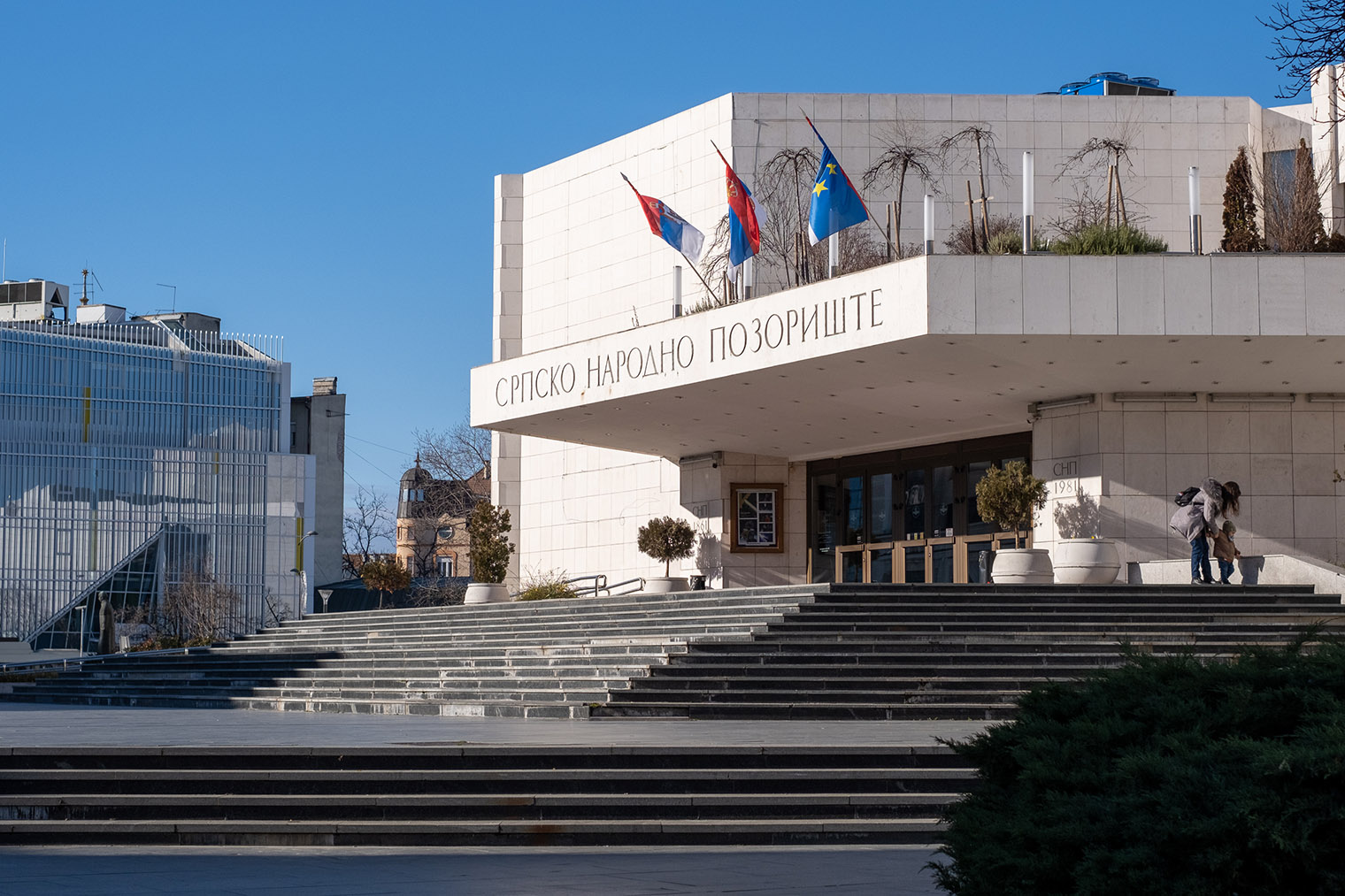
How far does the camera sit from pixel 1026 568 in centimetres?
2347

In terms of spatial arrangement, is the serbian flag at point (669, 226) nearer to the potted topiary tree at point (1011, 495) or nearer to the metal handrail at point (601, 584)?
the potted topiary tree at point (1011, 495)

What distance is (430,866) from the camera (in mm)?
8695

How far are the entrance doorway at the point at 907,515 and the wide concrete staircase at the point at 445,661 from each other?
848 cm

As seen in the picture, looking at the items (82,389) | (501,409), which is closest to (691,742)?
(501,409)

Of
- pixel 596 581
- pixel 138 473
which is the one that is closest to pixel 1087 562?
pixel 596 581

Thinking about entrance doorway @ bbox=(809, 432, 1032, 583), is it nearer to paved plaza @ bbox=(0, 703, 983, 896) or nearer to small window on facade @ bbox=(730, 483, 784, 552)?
small window on facade @ bbox=(730, 483, 784, 552)

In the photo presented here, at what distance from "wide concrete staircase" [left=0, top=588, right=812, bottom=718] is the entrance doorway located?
27.8ft

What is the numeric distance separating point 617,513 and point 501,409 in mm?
5934

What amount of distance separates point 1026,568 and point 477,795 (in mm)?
14874

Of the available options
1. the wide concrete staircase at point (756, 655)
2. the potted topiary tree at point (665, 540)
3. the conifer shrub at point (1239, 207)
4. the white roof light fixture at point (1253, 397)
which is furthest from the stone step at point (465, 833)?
the potted topiary tree at point (665, 540)

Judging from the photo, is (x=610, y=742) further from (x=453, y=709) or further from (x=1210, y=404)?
(x=1210, y=404)

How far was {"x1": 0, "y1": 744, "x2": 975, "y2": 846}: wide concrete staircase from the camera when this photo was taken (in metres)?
9.89

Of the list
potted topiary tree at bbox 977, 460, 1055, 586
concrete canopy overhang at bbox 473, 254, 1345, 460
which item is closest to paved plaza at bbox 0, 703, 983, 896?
concrete canopy overhang at bbox 473, 254, 1345, 460

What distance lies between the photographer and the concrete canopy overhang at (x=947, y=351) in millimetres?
21641
